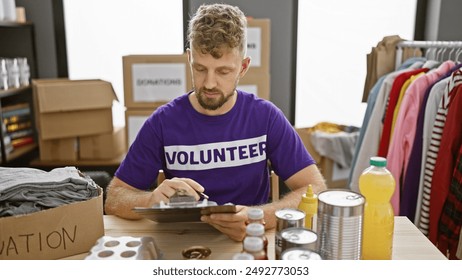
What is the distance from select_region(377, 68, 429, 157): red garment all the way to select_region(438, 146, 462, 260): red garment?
44cm

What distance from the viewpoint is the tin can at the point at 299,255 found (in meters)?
Answer: 0.66

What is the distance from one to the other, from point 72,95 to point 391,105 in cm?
185

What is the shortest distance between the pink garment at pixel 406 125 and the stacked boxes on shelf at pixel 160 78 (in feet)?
3.42

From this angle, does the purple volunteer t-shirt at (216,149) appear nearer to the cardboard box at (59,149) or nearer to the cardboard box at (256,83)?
the cardboard box at (256,83)

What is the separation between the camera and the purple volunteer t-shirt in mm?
1384

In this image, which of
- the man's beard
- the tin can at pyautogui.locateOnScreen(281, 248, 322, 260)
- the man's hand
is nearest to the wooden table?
the man's hand

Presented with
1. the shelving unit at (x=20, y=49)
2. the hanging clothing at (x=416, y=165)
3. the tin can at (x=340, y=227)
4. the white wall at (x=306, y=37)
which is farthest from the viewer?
the white wall at (x=306, y=37)

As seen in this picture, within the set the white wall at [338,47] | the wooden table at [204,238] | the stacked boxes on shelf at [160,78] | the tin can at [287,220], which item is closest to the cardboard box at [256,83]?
the stacked boxes on shelf at [160,78]

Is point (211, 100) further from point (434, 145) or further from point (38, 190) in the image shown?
point (434, 145)

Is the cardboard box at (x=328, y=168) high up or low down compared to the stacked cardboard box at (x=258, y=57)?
down

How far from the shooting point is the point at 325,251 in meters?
0.78

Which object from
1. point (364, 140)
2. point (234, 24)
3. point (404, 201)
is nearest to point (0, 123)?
point (234, 24)

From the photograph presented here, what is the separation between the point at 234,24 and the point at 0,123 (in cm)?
191
